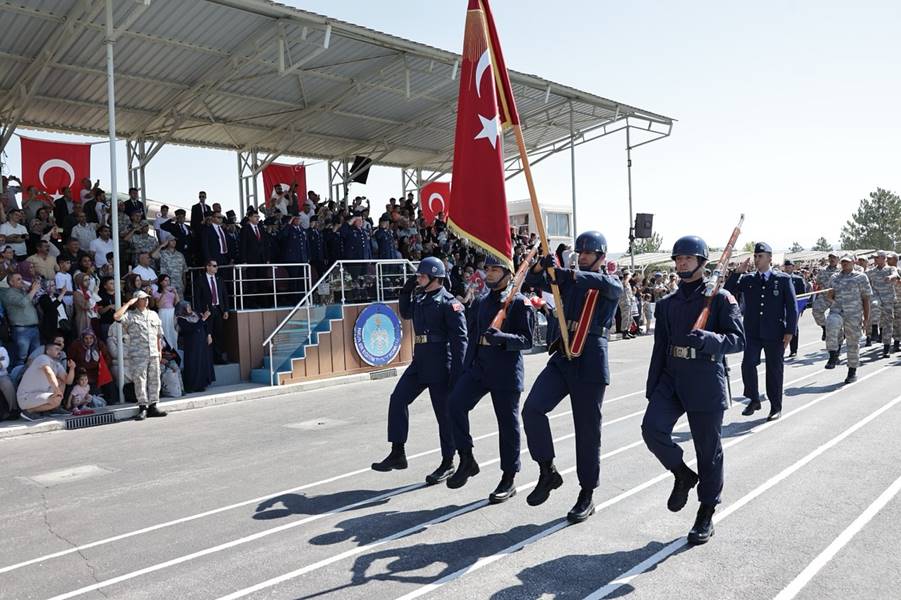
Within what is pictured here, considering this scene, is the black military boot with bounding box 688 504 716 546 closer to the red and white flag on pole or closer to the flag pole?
the flag pole

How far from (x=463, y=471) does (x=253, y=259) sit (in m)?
10.4

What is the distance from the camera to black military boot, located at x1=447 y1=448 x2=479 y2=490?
6234 millimetres

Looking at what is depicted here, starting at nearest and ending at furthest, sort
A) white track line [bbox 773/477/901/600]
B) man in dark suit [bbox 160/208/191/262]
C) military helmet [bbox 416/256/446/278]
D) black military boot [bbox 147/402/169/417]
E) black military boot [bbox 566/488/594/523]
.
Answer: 1. white track line [bbox 773/477/901/600]
2. black military boot [bbox 566/488/594/523]
3. military helmet [bbox 416/256/446/278]
4. black military boot [bbox 147/402/169/417]
5. man in dark suit [bbox 160/208/191/262]

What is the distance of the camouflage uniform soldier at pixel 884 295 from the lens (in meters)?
14.9

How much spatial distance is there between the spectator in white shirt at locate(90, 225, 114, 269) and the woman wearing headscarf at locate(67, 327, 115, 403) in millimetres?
2010

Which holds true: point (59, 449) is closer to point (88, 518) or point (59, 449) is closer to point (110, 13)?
point (88, 518)

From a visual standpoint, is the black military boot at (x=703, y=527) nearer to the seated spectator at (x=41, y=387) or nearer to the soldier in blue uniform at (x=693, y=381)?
the soldier in blue uniform at (x=693, y=381)

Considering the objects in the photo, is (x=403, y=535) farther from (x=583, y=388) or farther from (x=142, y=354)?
(x=142, y=354)

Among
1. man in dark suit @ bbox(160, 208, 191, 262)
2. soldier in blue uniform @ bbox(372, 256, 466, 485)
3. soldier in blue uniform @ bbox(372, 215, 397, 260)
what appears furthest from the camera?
soldier in blue uniform @ bbox(372, 215, 397, 260)

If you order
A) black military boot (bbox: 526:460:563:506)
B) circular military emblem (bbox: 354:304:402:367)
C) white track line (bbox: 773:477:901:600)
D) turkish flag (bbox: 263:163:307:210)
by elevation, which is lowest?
white track line (bbox: 773:477:901:600)

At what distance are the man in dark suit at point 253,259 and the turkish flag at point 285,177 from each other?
7209 mm

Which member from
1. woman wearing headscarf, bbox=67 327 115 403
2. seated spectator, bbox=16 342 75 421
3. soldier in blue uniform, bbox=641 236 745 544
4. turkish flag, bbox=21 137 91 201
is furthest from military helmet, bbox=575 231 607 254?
turkish flag, bbox=21 137 91 201

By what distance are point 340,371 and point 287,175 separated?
9857 mm

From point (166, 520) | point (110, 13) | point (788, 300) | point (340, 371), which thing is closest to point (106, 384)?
point (340, 371)
